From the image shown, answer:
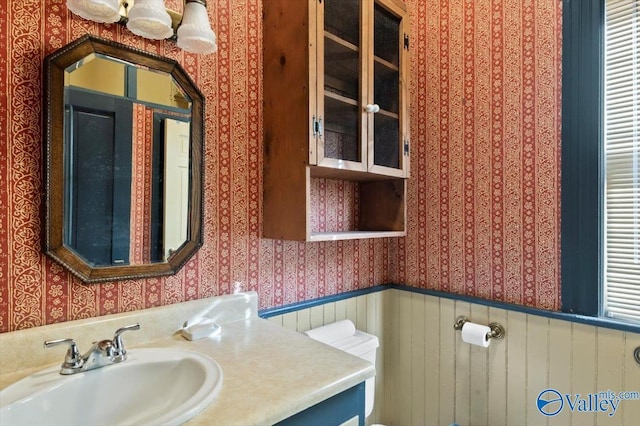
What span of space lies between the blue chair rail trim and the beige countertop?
29cm

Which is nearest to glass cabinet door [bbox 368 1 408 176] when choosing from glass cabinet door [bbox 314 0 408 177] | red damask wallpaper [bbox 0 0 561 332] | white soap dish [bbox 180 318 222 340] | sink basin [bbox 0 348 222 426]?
glass cabinet door [bbox 314 0 408 177]

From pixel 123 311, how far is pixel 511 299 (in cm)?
143

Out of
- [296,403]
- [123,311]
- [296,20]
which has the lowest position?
[296,403]

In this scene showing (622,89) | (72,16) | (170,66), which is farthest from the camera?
(622,89)

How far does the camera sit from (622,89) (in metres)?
1.27

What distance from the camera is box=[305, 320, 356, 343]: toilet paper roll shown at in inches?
57.9

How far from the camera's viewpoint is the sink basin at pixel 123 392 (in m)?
0.72

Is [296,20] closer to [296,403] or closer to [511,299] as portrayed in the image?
[296,403]

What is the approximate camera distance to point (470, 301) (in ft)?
5.20

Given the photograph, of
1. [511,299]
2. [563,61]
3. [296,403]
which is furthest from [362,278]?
[563,61]

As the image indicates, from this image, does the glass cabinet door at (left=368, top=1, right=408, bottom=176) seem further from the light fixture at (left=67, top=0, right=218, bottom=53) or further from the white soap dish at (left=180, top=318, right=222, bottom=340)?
the white soap dish at (left=180, top=318, right=222, bottom=340)

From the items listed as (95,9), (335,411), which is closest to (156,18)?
(95,9)

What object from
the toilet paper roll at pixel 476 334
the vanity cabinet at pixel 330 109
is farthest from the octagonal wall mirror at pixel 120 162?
the toilet paper roll at pixel 476 334

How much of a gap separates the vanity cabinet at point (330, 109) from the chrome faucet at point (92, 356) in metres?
0.61
